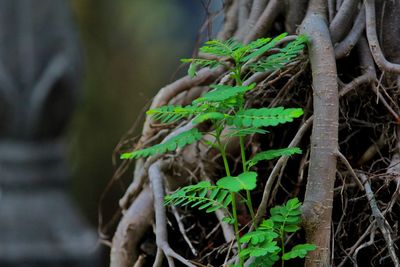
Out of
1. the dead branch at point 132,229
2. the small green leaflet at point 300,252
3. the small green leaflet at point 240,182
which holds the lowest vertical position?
the dead branch at point 132,229

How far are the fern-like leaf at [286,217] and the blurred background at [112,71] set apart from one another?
6.79 ft

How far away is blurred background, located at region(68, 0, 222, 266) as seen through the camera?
9.45 feet

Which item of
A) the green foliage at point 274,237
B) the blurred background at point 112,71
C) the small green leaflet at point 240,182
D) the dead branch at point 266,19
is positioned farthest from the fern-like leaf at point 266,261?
the blurred background at point 112,71

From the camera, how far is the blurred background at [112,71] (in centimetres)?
288

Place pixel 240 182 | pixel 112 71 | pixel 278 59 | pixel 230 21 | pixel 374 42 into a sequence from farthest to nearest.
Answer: pixel 112 71, pixel 230 21, pixel 374 42, pixel 278 59, pixel 240 182

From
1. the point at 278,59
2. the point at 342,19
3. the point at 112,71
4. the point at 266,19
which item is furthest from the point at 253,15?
the point at 112,71

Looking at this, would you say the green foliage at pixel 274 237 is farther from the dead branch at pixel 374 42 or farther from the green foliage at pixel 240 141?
the dead branch at pixel 374 42

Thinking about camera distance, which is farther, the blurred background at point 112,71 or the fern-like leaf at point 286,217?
the blurred background at point 112,71

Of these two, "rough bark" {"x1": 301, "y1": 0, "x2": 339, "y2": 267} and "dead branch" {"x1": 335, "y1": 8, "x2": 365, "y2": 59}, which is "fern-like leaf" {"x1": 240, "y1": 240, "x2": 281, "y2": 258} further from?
"dead branch" {"x1": 335, "y1": 8, "x2": 365, "y2": 59}

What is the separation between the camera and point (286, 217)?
791 millimetres

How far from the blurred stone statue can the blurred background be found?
1.55 m

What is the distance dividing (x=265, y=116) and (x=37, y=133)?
0.66 m

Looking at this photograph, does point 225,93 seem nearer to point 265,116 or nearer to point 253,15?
point 265,116

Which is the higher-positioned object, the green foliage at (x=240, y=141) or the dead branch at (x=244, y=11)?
the dead branch at (x=244, y=11)
